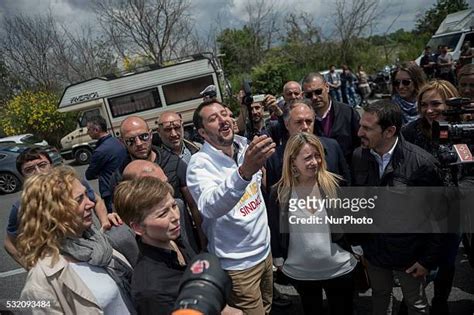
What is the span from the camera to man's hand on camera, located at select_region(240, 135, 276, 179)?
4.89 feet

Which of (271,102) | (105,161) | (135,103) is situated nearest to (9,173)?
(135,103)

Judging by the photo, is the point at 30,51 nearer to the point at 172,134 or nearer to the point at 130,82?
the point at 130,82

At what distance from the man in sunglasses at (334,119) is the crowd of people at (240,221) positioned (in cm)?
1

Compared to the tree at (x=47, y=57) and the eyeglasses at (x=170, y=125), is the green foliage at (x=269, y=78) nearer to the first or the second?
the tree at (x=47, y=57)

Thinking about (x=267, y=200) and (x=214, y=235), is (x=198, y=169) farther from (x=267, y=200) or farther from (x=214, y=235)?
(x=267, y=200)

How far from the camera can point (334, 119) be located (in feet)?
10.3

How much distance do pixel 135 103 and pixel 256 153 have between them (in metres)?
12.3

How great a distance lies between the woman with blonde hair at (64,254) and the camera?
60.6 inches

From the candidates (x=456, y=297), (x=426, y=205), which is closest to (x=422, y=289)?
(x=426, y=205)

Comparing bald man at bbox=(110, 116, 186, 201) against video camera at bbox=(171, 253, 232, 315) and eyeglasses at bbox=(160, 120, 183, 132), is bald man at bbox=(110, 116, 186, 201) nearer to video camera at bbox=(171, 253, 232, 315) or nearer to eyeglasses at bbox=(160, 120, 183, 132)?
eyeglasses at bbox=(160, 120, 183, 132)

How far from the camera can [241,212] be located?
2109 millimetres

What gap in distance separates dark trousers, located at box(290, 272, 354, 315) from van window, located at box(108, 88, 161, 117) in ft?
37.7

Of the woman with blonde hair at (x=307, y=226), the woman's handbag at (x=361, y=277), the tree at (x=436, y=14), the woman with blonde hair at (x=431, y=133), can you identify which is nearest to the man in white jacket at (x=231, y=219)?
the woman with blonde hair at (x=307, y=226)

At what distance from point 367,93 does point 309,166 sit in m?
12.2
